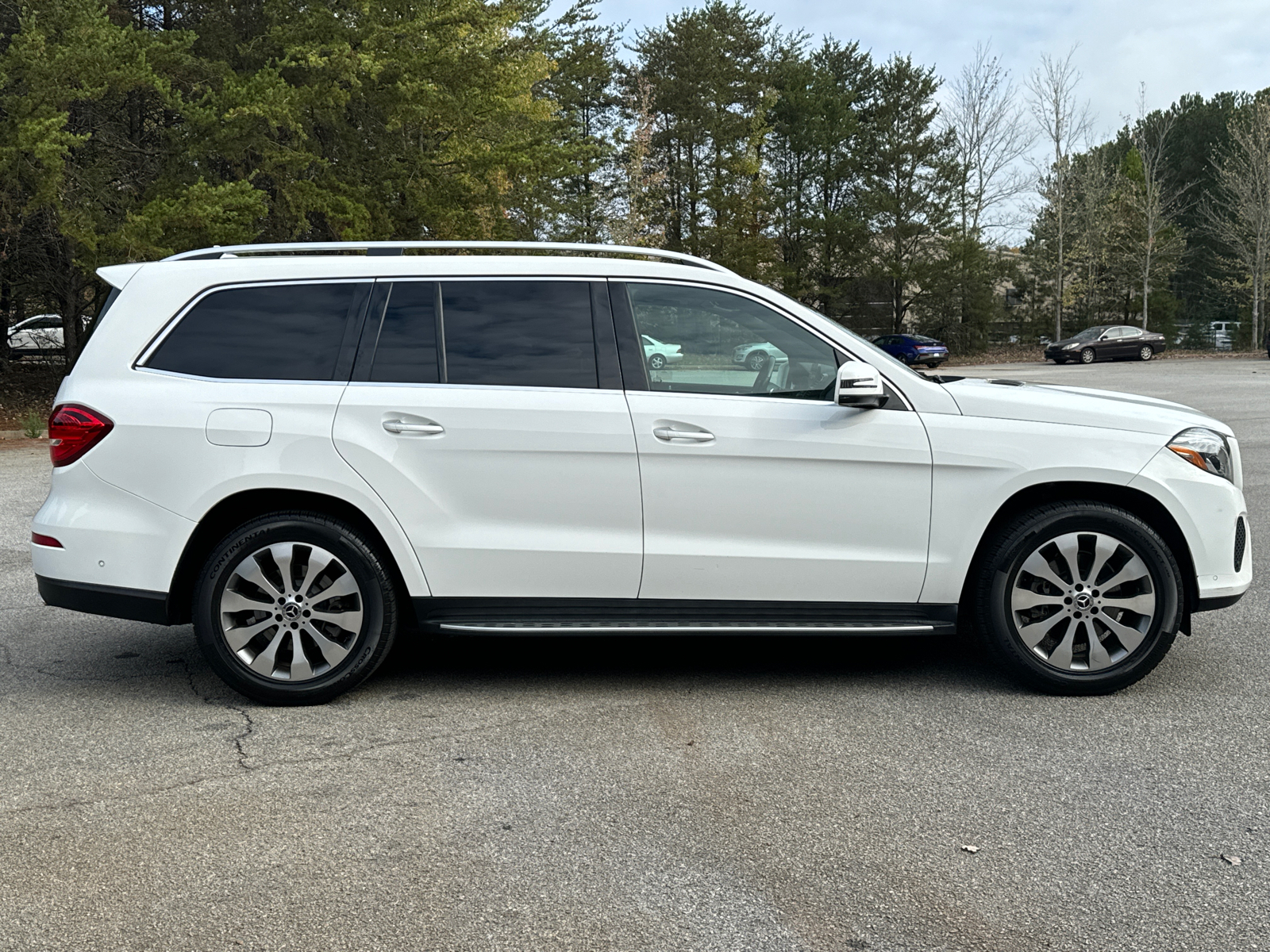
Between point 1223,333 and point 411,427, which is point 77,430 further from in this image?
point 1223,333

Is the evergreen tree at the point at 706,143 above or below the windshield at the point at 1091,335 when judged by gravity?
above

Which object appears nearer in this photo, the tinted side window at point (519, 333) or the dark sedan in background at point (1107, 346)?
the tinted side window at point (519, 333)

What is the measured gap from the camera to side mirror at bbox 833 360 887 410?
453 cm

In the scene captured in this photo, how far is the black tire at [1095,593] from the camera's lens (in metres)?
4.70

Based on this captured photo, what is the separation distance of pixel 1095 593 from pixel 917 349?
43134 mm

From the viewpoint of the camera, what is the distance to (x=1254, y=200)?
1961 inches

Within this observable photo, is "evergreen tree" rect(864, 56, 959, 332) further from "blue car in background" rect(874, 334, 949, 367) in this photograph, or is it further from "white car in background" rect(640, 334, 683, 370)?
"white car in background" rect(640, 334, 683, 370)

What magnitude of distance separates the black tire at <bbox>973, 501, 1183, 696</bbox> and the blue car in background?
4097cm

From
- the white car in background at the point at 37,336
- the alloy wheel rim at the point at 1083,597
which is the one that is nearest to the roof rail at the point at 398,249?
the alloy wheel rim at the point at 1083,597

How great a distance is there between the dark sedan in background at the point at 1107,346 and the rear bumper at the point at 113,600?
144 ft

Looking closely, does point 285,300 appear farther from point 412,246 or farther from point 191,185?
point 191,185

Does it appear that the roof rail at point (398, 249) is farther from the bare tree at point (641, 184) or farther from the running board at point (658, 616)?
the bare tree at point (641, 184)

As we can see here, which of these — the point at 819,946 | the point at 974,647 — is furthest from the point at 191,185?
the point at 819,946

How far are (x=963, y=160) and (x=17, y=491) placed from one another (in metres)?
47.0
